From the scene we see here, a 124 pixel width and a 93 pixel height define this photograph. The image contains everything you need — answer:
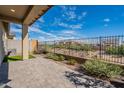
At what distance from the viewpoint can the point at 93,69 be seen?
16.8 ft

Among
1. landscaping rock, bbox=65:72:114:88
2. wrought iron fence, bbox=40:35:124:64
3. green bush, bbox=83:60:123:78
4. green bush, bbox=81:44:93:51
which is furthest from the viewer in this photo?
green bush, bbox=81:44:93:51

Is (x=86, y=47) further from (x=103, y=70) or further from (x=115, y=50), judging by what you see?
(x=103, y=70)

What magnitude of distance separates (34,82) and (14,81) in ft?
1.86

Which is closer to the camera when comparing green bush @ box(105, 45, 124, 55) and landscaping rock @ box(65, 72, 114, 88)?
landscaping rock @ box(65, 72, 114, 88)

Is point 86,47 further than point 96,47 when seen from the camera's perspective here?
Yes

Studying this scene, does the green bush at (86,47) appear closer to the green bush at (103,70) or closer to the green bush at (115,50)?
the green bush at (115,50)

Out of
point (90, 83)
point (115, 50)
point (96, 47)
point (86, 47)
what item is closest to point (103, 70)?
point (90, 83)

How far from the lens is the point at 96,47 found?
8.23m

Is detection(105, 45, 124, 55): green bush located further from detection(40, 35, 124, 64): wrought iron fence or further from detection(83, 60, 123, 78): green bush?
detection(83, 60, 123, 78): green bush

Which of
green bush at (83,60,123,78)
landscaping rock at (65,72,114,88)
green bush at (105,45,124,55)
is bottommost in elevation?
landscaping rock at (65,72,114,88)

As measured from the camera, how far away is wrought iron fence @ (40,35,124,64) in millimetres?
6426

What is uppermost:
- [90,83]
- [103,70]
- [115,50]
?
[115,50]

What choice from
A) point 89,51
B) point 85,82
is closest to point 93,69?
point 85,82

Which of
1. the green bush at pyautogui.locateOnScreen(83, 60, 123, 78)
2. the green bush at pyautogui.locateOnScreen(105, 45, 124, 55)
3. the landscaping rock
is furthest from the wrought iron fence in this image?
the landscaping rock
